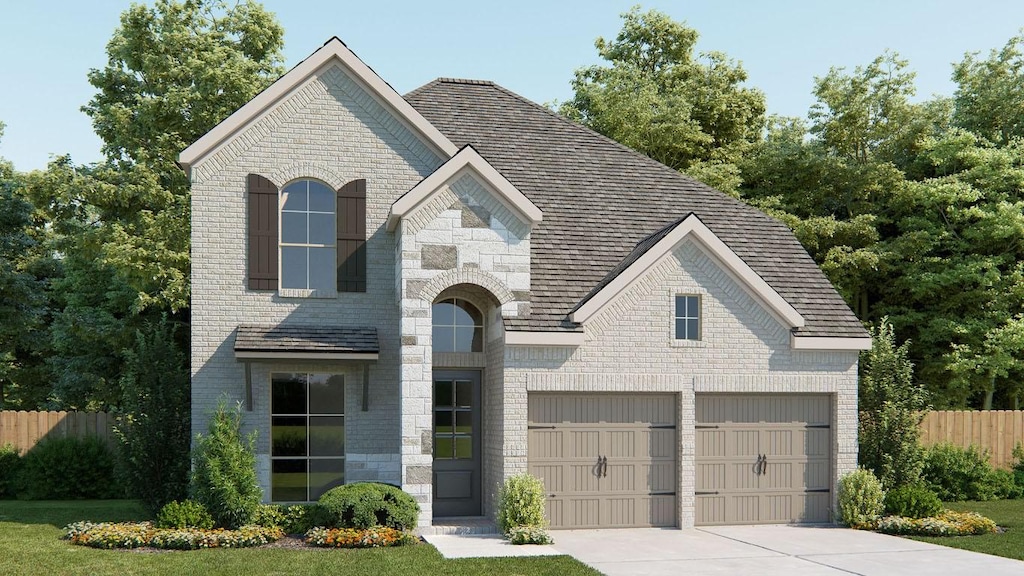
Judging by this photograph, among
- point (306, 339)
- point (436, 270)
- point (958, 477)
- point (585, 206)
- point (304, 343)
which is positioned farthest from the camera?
point (958, 477)

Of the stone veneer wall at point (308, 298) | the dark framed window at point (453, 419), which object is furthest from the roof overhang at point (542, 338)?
the stone veneer wall at point (308, 298)

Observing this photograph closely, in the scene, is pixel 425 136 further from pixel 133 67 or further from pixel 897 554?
pixel 133 67

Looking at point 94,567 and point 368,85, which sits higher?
point 368,85

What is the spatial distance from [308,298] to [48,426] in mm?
10115

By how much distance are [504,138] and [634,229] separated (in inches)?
140

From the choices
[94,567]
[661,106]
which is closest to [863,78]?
[661,106]

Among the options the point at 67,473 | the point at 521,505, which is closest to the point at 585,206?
the point at 521,505

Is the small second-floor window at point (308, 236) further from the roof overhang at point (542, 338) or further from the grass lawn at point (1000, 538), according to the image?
the grass lawn at point (1000, 538)

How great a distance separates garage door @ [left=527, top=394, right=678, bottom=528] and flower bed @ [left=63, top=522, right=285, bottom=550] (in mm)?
4769

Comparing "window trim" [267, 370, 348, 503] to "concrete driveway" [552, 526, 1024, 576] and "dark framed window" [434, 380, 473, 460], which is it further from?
"concrete driveway" [552, 526, 1024, 576]

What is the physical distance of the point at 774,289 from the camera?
1848 cm

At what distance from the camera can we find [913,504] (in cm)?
1797

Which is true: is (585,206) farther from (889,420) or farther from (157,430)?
(157,430)

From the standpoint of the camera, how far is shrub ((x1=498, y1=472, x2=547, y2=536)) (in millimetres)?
16156
